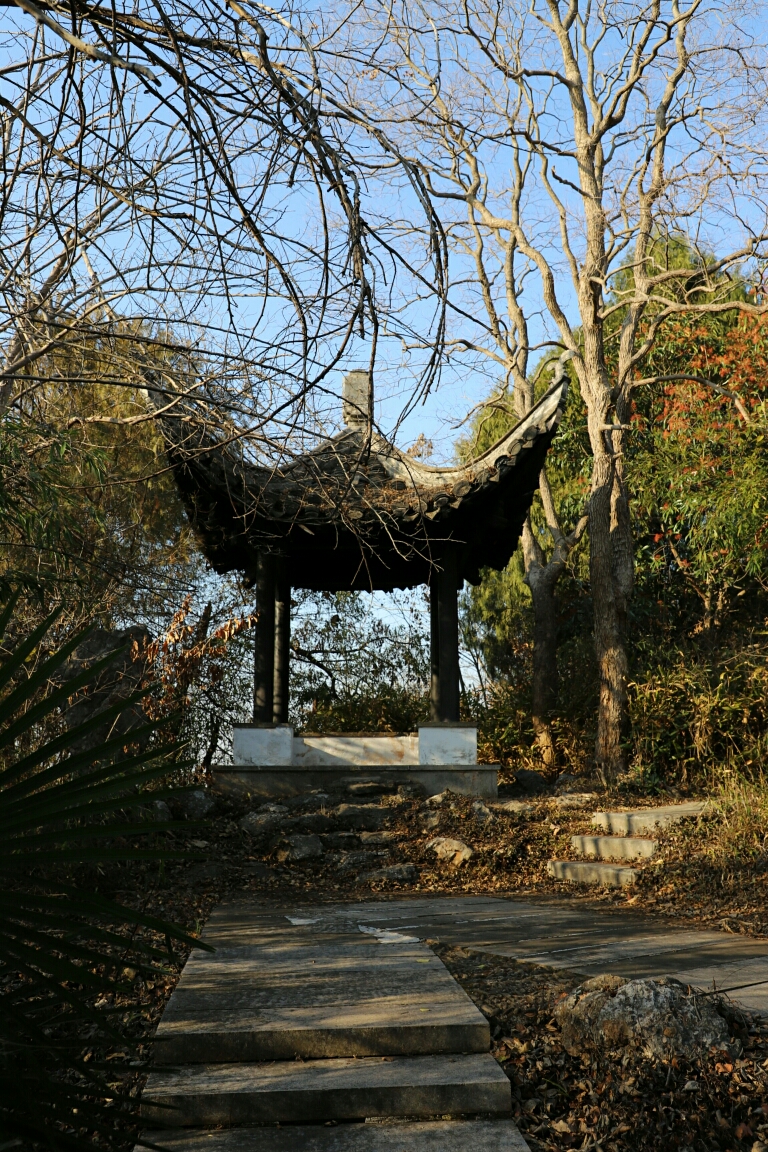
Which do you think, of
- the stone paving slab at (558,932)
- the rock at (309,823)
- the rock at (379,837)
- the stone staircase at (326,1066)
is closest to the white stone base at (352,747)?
the rock at (309,823)

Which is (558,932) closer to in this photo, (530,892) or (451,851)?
(530,892)

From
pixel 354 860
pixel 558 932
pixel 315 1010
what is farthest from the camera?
pixel 354 860

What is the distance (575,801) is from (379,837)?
6.95 ft

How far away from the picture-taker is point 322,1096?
2.33 metres

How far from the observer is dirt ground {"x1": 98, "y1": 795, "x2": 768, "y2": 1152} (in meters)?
2.36

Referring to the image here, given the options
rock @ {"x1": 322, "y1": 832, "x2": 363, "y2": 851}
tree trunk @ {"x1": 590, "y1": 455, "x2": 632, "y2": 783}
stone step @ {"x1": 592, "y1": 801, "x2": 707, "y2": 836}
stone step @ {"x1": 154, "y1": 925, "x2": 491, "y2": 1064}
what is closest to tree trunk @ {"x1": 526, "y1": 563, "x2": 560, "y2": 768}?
tree trunk @ {"x1": 590, "y1": 455, "x2": 632, "y2": 783}

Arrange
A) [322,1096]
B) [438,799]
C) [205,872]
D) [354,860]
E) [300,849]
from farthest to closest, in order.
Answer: [438,799] < [300,849] < [354,860] < [205,872] < [322,1096]

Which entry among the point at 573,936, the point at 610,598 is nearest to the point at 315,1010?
the point at 573,936

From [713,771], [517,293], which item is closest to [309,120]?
[713,771]

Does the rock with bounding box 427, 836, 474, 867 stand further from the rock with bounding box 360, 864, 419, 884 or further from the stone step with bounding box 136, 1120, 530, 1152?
the stone step with bounding box 136, 1120, 530, 1152

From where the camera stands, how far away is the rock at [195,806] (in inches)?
291

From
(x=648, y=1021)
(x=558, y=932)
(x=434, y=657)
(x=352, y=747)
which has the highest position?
(x=434, y=657)

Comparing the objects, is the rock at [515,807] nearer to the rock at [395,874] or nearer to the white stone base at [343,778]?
the white stone base at [343,778]

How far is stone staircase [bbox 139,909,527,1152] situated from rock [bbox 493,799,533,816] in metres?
4.98
